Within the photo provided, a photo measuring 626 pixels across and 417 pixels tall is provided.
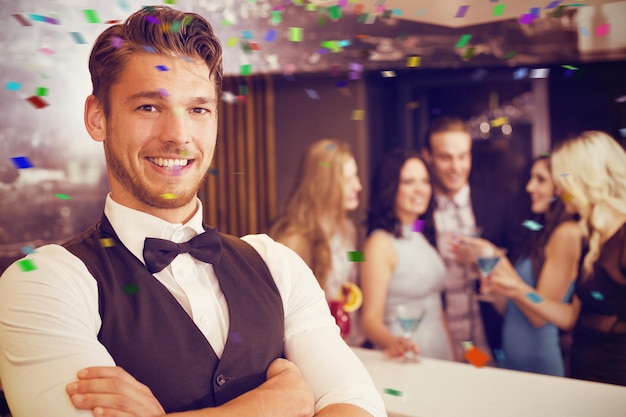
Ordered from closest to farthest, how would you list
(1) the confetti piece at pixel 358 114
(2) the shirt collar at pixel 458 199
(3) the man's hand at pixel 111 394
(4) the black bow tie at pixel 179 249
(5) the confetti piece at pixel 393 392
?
1. (3) the man's hand at pixel 111 394
2. (4) the black bow tie at pixel 179 249
3. (5) the confetti piece at pixel 393 392
4. (2) the shirt collar at pixel 458 199
5. (1) the confetti piece at pixel 358 114

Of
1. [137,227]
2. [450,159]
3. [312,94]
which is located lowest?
[137,227]

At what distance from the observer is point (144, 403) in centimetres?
135

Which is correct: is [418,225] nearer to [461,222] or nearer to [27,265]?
[461,222]

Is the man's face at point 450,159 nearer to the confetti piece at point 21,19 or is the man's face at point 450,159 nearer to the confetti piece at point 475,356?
the confetti piece at point 475,356

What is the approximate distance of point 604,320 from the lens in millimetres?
3396

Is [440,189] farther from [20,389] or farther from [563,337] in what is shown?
[20,389]

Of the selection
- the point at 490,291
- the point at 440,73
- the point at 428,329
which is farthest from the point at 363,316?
the point at 440,73

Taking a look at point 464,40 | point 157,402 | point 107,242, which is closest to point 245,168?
point 464,40

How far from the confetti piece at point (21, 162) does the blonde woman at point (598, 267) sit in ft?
8.32

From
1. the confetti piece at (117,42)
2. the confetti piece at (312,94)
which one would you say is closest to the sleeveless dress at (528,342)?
the confetti piece at (312,94)

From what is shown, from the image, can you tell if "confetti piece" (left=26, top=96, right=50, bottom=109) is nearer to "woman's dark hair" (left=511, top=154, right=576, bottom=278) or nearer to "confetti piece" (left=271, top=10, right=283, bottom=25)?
"confetti piece" (left=271, top=10, right=283, bottom=25)

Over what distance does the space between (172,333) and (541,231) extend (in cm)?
262

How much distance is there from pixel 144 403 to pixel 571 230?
2.71m

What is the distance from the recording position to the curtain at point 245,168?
13.9 ft
